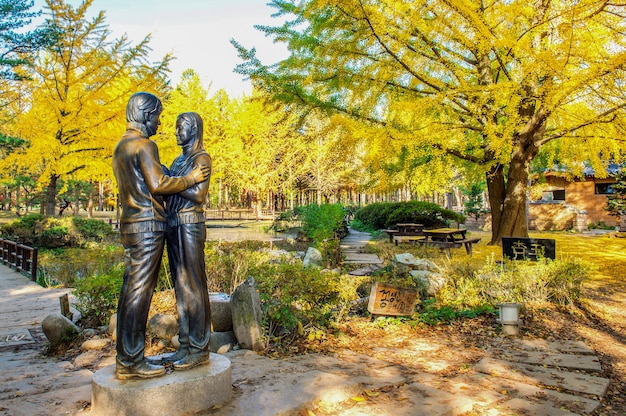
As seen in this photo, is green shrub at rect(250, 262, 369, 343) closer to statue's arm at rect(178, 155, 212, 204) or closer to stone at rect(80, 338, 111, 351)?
stone at rect(80, 338, 111, 351)

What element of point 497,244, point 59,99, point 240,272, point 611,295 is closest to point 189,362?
point 240,272

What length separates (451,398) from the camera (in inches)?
149

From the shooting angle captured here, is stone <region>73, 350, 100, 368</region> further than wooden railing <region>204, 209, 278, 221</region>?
No

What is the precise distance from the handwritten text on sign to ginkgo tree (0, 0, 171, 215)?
11.5m

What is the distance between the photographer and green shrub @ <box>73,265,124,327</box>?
6227 mm

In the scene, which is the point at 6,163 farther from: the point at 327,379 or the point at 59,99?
the point at 327,379

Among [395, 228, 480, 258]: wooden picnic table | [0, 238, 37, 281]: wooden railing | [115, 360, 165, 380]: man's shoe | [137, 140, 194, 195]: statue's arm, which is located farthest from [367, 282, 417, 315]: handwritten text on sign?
[0, 238, 37, 281]: wooden railing

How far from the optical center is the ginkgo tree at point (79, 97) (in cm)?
1460

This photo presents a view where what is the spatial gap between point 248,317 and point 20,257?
1053cm

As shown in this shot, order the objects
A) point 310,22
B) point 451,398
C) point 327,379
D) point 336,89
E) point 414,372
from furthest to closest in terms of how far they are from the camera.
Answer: point 336,89 < point 310,22 < point 414,372 < point 327,379 < point 451,398

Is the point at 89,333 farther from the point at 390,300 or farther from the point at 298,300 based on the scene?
the point at 390,300

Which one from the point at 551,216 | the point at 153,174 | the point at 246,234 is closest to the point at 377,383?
the point at 153,174

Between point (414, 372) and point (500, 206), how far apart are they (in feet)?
38.4

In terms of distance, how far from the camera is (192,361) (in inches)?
140
